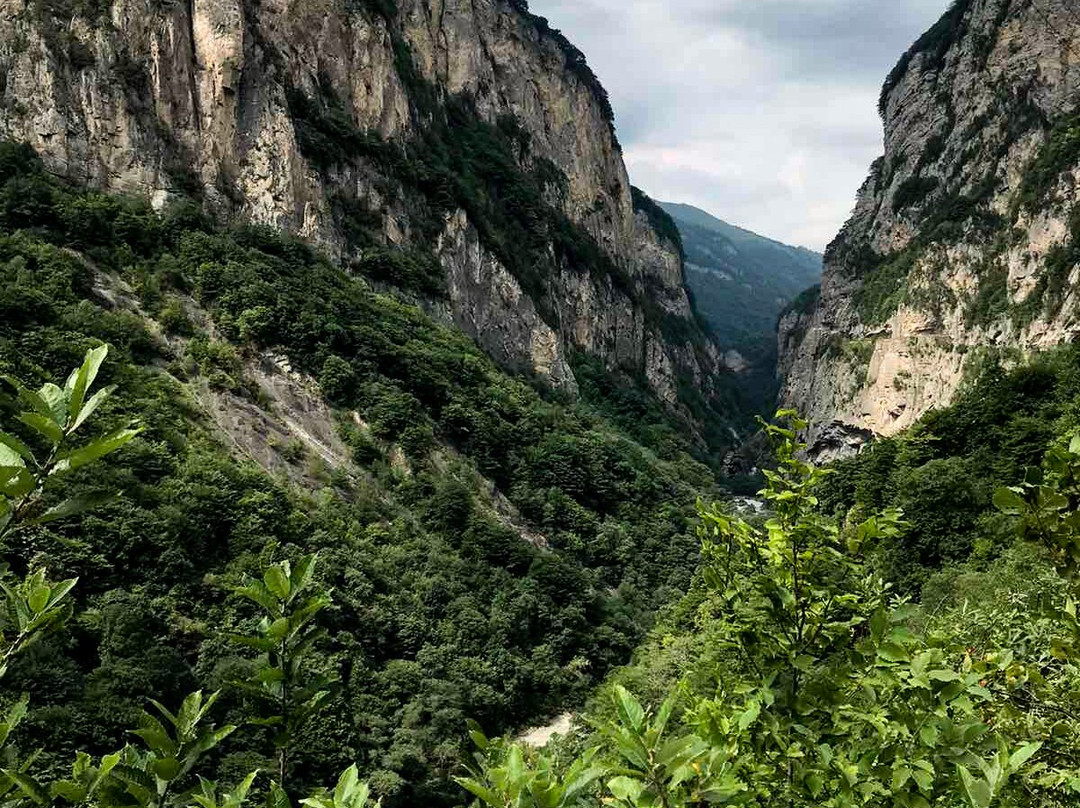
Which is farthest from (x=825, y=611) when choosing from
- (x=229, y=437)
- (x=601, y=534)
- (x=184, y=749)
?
(x=601, y=534)

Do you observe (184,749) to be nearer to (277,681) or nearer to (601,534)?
(277,681)

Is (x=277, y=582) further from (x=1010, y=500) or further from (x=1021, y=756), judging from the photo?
(x=1010, y=500)

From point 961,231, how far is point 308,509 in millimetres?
48462

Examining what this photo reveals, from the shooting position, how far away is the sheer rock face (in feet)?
119

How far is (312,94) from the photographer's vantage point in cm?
4847

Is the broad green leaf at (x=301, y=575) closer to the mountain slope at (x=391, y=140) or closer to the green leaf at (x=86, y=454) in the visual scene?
the green leaf at (x=86, y=454)

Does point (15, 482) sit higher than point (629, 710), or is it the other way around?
point (15, 482)

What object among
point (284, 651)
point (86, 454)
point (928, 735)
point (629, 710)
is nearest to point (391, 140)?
point (284, 651)

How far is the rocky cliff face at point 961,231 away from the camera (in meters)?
45.0

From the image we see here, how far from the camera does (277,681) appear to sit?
2262mm

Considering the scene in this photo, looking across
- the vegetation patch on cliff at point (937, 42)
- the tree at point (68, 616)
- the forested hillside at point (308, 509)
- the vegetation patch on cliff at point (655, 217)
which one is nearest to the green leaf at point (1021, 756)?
the tree at point (68, 616)

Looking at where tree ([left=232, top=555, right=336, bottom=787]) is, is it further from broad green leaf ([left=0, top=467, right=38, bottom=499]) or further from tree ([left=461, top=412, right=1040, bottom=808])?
broad green leaf ([left=0, top=467, right=38, bottom=499])

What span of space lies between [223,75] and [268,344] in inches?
673

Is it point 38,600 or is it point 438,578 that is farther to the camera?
point 438,578
